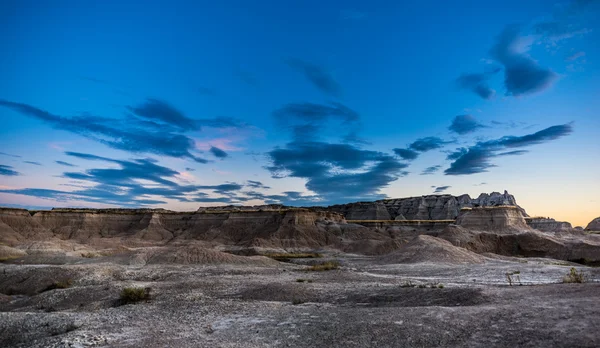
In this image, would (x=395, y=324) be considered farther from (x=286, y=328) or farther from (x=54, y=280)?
(x=54, y=280)

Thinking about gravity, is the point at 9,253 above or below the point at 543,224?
below

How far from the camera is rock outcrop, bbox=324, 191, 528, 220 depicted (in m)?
124

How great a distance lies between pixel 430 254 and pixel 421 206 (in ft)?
300

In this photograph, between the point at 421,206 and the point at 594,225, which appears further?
the point at 421,206

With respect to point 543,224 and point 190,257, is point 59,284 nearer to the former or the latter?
point 190,257

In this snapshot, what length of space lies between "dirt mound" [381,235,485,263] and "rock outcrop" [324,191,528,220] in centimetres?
7831

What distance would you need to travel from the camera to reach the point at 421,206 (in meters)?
128

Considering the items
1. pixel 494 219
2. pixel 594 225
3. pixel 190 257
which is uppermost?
pixel 594 225

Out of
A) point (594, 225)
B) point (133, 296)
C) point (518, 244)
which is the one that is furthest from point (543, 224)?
point (133, 296)

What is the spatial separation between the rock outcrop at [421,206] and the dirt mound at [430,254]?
78306mm

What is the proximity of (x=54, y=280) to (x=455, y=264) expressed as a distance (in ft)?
112

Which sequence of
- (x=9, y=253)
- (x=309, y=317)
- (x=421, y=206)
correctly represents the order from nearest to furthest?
1. (x=309, y=317)
2. (x=9, y=253)
3. (x=421, y=206)

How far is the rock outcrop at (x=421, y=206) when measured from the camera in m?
124

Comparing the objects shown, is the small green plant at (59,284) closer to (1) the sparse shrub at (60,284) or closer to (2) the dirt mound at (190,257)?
(1) the sparse shrub at (60,284)
